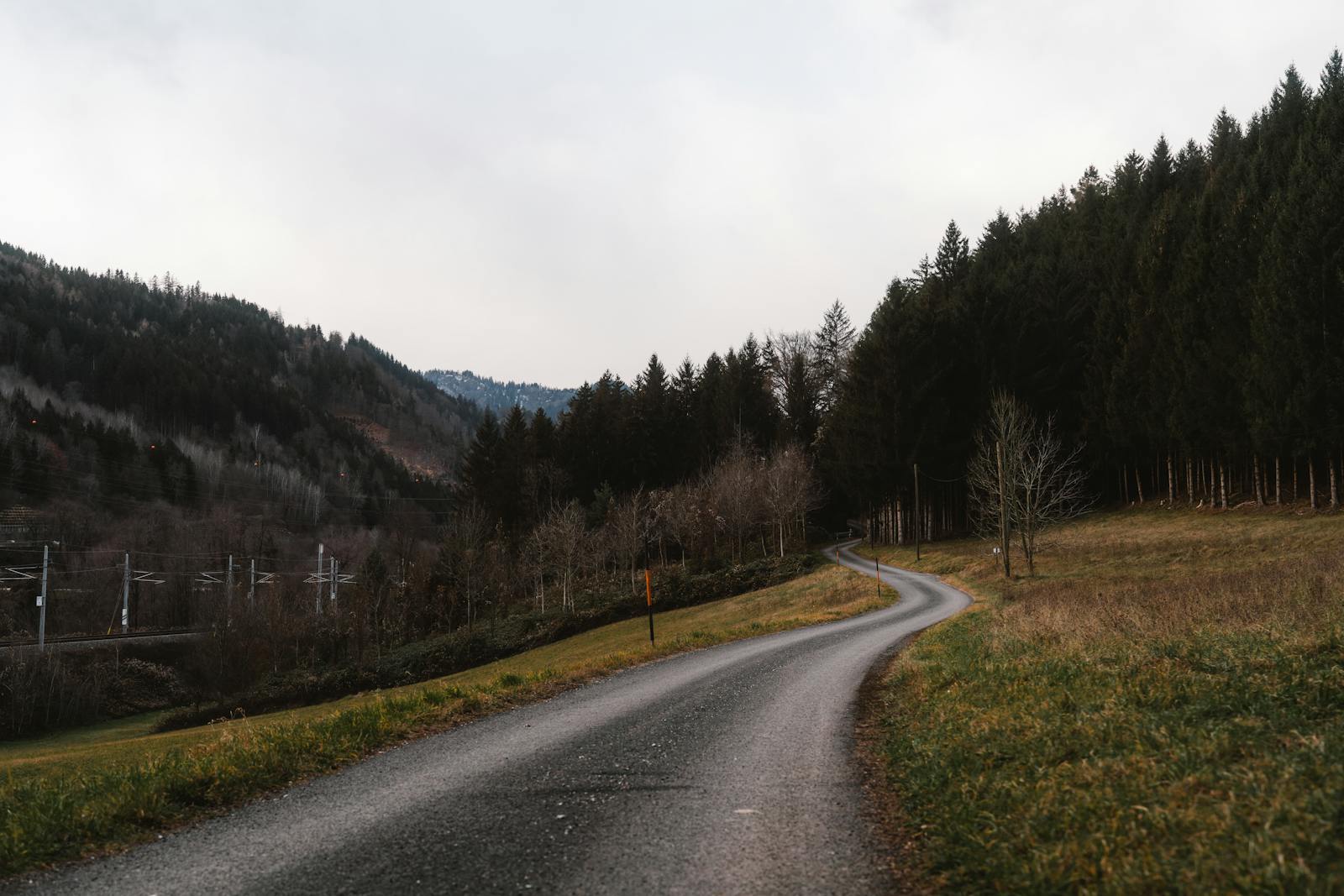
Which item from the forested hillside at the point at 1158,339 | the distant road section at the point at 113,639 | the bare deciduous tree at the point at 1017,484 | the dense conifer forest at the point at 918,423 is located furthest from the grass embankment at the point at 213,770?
the forested hillside at the point at 1158,339

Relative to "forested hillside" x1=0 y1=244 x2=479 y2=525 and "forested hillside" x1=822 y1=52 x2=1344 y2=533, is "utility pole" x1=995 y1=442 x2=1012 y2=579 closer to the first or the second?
"forested hillside" x1=822 y1=52 x2=1344 y2=533

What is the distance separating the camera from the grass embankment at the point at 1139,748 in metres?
3.95

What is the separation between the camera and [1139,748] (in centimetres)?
562

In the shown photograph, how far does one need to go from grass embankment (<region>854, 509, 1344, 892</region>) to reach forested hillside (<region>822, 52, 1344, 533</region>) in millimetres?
36983

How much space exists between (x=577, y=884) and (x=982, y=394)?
62962 millimetres

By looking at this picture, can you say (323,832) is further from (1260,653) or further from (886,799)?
(1260,653)

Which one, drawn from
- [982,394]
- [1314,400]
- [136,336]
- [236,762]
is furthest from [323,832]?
[136,336]

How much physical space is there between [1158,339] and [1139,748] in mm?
58484

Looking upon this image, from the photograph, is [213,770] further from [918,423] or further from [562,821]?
[918,423]

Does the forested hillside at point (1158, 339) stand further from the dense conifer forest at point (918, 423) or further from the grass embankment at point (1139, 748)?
the grass embankment at point (1139, 748)

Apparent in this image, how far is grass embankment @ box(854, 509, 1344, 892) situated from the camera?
395 centimetres

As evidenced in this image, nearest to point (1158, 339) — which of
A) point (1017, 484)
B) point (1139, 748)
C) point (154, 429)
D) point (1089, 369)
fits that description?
point (1089, 369)

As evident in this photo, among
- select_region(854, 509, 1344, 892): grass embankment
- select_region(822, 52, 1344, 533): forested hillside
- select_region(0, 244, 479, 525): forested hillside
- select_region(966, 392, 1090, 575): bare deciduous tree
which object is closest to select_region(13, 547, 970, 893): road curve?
select_region(854, 509, 1344, 892): grass embankment

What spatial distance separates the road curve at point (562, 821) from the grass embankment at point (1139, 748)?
852mm
